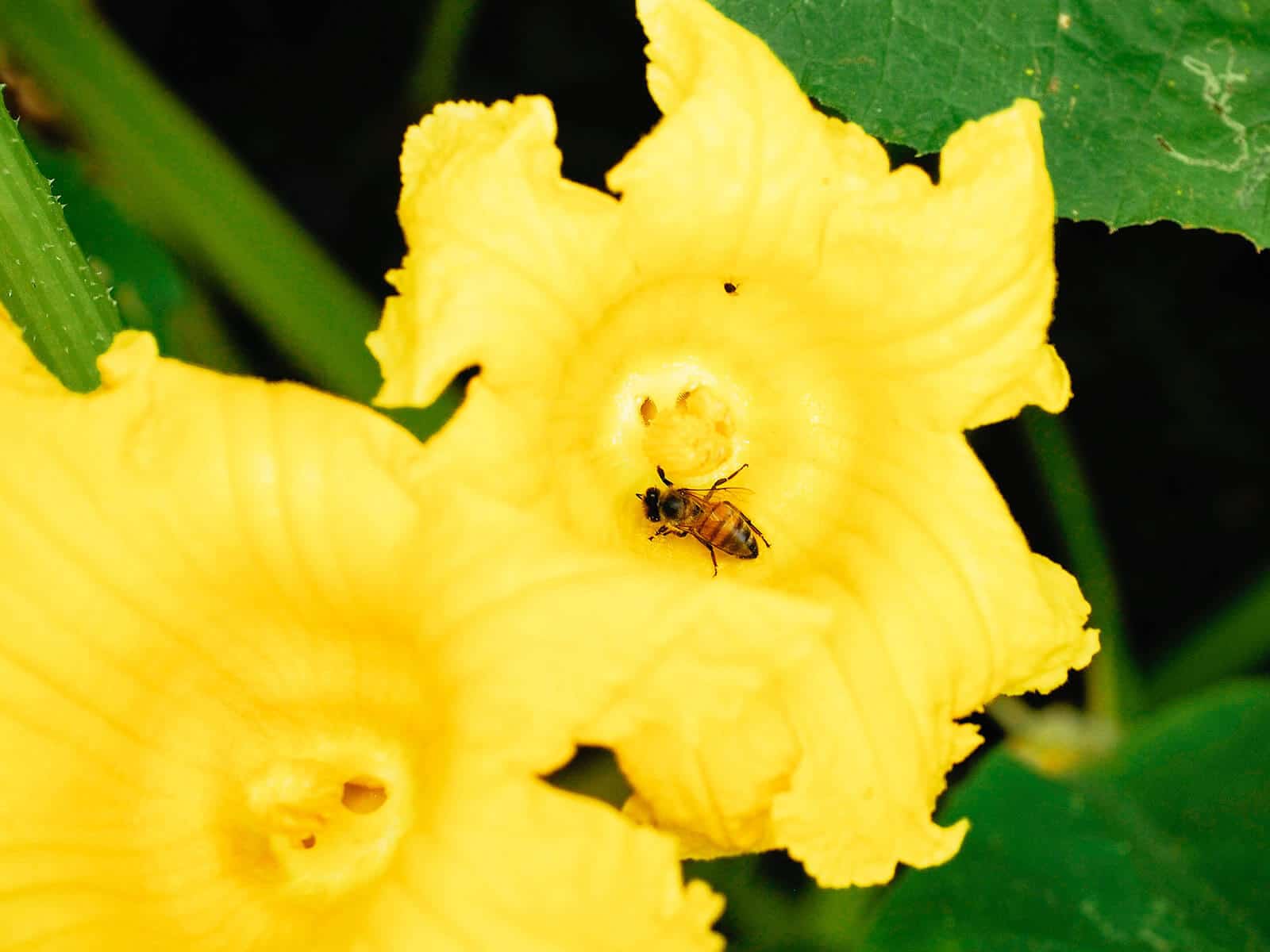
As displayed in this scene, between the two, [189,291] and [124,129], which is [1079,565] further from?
[124,129]

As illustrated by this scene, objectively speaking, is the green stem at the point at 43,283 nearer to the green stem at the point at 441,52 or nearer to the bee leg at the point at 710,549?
the bee leg at the point at 710,549

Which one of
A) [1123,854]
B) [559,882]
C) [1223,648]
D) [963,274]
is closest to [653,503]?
[963,274]

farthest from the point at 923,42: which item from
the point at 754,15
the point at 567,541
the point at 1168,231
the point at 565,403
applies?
the point at 1168,231

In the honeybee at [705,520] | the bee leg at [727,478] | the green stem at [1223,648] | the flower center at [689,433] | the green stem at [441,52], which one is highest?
the flower center at [689,433]

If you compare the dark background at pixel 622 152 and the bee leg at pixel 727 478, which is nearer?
the bee leg at pixel 727 478

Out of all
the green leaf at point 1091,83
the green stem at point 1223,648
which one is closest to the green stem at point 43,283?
the green leaf at point 1091,83

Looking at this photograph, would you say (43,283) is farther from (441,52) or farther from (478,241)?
(441,52)

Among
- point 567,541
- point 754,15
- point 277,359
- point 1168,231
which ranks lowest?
point 277,359
